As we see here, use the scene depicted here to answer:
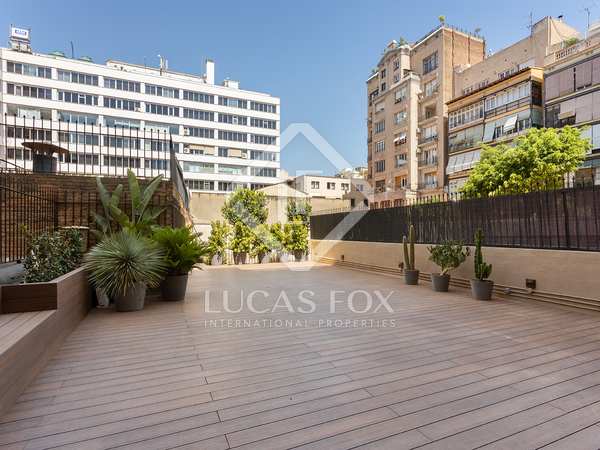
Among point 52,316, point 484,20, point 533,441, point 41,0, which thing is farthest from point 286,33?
point 484,20

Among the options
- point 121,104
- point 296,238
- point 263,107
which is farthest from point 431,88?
point 121,104

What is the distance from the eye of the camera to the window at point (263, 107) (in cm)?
5038

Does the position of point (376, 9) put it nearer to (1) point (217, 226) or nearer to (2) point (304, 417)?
(1) point (217, 226)

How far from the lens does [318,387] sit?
2668 mm

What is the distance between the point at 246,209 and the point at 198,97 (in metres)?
37.4

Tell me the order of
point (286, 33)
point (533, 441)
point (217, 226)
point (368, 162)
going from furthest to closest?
point (368, 162)
point (286, 33)
point (217, 226)
point (533, 441)

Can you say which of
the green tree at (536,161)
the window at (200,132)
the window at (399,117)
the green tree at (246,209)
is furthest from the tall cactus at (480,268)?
the window at (200,132)

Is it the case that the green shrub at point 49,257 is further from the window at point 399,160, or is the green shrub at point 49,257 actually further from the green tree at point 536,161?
the window at point 399,160

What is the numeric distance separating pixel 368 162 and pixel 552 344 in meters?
36.2

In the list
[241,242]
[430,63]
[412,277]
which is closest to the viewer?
[412,277]

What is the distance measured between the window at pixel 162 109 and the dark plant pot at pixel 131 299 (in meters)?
44.2

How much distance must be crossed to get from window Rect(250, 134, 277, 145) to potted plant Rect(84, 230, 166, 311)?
154ft

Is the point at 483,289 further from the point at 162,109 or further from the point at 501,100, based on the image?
the point at 162,109

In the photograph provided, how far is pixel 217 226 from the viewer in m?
14.0
